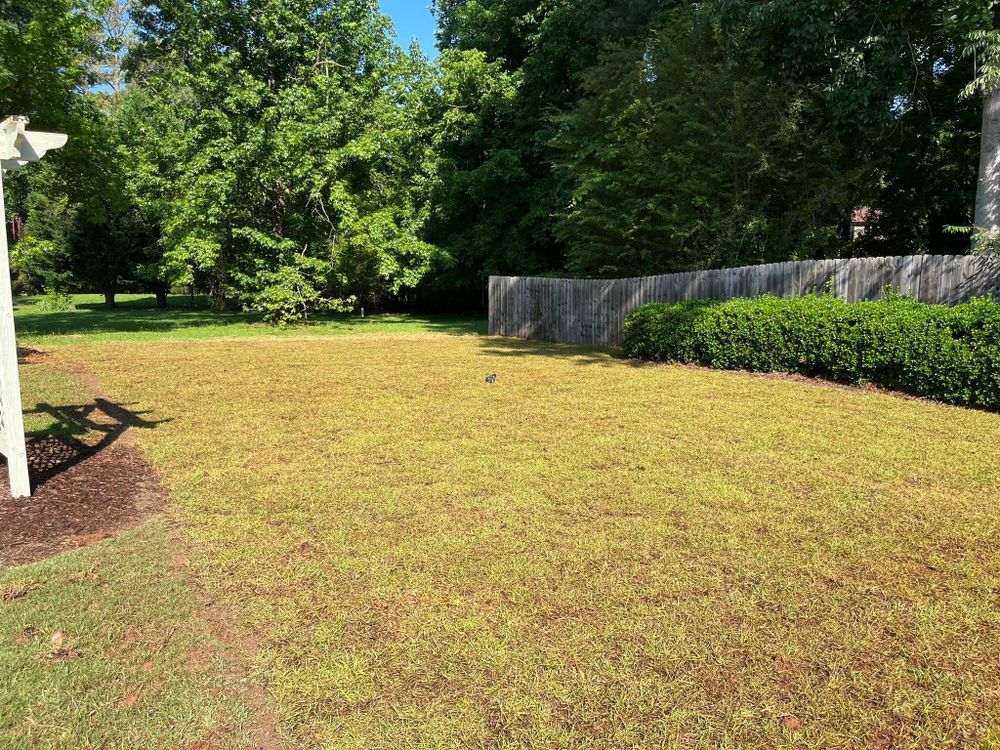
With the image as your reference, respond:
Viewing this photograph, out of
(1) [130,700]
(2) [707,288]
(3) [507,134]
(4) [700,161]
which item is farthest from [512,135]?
(1) [130,700]

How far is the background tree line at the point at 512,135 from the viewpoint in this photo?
1317 cm

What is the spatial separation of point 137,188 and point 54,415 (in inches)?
719

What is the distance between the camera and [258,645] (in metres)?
2.45

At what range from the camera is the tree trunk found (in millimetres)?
10250

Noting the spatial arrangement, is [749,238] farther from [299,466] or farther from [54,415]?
[54,415]

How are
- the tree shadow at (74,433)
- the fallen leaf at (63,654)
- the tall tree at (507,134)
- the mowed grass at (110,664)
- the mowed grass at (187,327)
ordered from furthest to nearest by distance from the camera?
1. the tall tree at (507,134)
2. the mowed grass at (187,327)
3. the tree shadow at (74,433)
4. the fallen leaf at (63,654)
5. the mowed grass at (110,664)

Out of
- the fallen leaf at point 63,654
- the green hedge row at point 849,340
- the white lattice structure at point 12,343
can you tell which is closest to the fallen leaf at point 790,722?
the fallen leaf at point 63,654

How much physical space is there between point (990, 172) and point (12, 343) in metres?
13.0

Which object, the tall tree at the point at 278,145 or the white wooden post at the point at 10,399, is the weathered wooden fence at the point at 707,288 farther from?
the white wooden post at the point at 10,399

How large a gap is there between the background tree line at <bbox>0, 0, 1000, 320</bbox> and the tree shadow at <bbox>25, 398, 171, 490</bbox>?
8289 millimetres

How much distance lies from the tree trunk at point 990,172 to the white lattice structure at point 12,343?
40.0ft

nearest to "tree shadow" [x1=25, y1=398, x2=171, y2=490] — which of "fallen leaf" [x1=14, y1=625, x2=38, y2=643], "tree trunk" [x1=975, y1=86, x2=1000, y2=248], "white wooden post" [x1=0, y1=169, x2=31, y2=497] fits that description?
"white wooden post" [x1=0, y1=169, x2=31, y2=497]

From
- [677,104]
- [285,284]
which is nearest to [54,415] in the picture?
[285,284]

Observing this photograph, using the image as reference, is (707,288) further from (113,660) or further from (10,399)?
(113,660)
